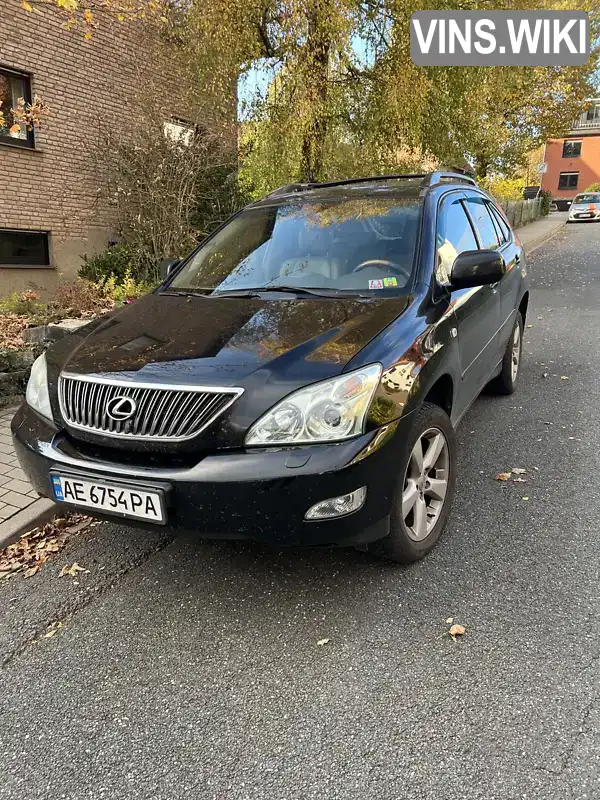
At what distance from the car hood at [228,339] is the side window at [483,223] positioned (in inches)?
69.1

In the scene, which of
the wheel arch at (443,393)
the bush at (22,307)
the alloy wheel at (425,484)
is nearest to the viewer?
the alloy wheel at (425,484)

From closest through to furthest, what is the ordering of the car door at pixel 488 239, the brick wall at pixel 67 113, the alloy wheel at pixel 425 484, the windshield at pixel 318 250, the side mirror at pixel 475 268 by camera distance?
the alloy wheel at pixel 425 484 → the side mirror at pixel 475 268 → the windshield at pixel 318 250 → the car door at pixel 488 239 → the brick wall at pixel 67 113

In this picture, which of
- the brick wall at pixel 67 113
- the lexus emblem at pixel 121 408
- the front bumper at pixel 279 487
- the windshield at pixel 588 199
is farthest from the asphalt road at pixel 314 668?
the windshield at pixel 588 199

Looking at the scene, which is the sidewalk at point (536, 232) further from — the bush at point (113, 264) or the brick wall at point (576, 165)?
the brick wall at point (576, 165)

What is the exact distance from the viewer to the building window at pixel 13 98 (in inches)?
375

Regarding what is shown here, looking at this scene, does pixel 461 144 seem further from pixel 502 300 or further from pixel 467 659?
pixel 467 659

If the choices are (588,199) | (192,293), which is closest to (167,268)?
(192,293)

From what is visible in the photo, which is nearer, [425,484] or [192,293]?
[425,484]

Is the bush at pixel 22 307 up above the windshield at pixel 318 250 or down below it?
below

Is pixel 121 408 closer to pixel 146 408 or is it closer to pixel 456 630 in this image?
pixel 146 408

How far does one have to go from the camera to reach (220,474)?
2.24 m

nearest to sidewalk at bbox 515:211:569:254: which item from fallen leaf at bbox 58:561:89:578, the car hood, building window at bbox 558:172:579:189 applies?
the car hood

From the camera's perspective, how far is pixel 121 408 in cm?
243

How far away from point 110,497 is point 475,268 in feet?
6.81
